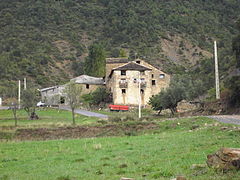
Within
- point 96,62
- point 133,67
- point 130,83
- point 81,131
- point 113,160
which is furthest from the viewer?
point 96,62

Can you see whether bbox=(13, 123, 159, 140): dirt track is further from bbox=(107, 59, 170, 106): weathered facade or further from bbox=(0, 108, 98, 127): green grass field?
bbox=(107, 59, 170, 106): weathered facade

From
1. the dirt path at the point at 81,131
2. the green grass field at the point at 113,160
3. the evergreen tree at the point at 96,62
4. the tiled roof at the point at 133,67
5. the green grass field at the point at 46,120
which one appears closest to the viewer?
the green grass field at the point at 113,160

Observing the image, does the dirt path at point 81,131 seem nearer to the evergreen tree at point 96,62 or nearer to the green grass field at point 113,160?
the green grass field at point 113,160

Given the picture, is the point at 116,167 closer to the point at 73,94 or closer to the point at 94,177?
the point at 94,177

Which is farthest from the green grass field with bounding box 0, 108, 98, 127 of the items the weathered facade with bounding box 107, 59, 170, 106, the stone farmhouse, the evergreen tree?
the evergreen tree

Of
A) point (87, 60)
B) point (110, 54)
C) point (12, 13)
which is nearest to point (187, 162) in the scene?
point (87, 60)

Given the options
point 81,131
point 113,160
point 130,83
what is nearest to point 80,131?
point 81,131

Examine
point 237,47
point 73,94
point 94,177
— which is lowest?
point 94,177

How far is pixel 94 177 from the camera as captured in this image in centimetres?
1366

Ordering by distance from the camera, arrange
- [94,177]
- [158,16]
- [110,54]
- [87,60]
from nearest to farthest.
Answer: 1. [94,177]
2. [87,60]
3. [110,54]
4. [158,16]

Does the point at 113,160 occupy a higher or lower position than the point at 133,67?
lower

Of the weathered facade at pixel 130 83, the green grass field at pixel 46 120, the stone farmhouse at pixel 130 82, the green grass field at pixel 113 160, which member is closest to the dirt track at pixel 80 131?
the green grass field at pixel 46 120

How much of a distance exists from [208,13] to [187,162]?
14514 cm

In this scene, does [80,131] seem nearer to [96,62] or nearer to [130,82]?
[130,82]
